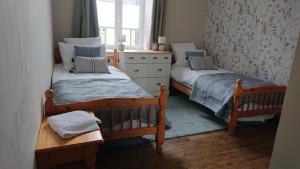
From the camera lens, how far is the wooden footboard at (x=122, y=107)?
1.82 meters

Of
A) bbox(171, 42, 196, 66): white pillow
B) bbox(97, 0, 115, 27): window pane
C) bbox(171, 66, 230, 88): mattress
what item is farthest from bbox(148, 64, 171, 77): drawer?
bbox(97, 0, 115, 27): window pane

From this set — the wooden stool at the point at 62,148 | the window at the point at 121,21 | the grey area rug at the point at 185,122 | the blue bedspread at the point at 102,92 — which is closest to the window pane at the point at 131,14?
the window at the point at 121,21

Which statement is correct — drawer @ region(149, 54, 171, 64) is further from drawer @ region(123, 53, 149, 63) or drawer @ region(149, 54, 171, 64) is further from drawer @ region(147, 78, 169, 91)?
drawer @ region(147, 78, 169, 91)

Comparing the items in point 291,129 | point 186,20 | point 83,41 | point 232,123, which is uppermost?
point 186,20

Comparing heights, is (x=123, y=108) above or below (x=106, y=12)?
below

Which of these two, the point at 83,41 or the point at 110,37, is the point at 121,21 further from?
the point at 83,41

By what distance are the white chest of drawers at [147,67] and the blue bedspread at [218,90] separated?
0.78 metres

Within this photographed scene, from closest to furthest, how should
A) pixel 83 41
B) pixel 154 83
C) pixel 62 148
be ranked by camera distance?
1. pixel 62 148
2. pixel 83 41
3. pixel 154 83

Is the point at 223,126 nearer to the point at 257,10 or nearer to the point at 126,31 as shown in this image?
the point at 257,10

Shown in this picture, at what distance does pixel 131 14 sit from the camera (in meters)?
4.13

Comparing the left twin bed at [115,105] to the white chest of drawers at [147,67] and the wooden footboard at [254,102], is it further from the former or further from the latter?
the white chest of drawers at [147,67]

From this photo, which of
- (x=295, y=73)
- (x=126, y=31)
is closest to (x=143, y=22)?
(x=126, y=31)

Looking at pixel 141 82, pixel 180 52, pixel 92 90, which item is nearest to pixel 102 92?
pixel 92 90

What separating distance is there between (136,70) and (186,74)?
0.83m
